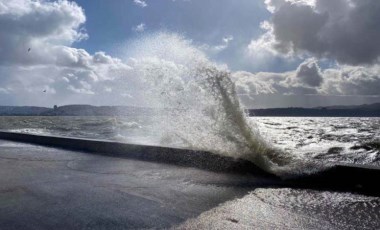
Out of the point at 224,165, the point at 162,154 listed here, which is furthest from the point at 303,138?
the point at 224,165

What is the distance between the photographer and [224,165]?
5656mm

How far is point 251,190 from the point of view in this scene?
13.4 feet

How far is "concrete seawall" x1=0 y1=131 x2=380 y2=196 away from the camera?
4.21 metres

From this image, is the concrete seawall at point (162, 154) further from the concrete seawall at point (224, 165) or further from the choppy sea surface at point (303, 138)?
the choppy sea surface at point (303, 138)

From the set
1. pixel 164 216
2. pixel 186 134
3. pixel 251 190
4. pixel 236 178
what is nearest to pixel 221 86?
pixel 186 134

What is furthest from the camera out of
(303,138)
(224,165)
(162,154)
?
(303,138)

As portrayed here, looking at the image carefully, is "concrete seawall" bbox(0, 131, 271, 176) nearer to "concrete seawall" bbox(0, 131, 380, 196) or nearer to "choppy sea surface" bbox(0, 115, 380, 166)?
"concrete seawall" bbox(0, 131, 380, 196)

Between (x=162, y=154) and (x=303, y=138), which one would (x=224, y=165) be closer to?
(x=162, y=154)

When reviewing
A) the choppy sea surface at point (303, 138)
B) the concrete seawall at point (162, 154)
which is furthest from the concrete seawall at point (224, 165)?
the choppy sea surface at point (303, 138)

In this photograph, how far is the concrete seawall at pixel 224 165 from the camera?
4.21 metres

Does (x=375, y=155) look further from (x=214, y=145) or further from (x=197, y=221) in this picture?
(x=197, y=221)

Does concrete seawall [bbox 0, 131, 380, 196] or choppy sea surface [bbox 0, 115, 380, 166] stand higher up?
concrete seawall [bbox 0, 131, 380, 196]

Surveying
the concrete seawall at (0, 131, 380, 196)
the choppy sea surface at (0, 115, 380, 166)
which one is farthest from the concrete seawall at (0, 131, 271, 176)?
the choppy sea surface at (0, 115, 380, 166)

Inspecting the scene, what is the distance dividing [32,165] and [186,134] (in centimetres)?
387
